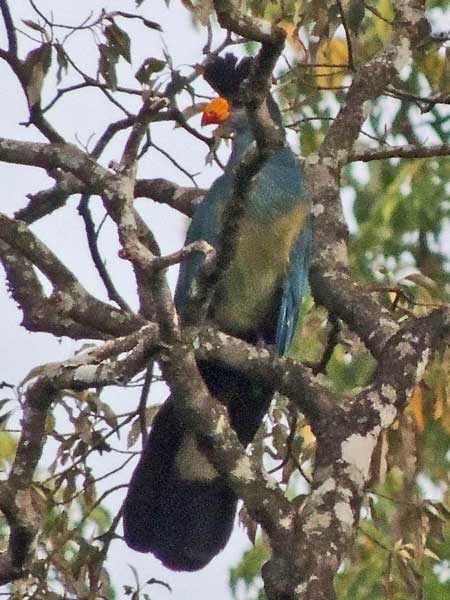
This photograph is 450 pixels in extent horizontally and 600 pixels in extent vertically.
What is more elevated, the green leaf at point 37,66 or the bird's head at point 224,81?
the bird's head at point 224,81

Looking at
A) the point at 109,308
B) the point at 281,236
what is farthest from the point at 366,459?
the point at 281,236

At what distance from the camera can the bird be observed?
3.32 m

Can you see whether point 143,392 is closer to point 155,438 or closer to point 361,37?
point 155,438

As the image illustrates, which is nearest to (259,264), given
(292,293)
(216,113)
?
(292,293)

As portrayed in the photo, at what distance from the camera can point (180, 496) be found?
3.44 m

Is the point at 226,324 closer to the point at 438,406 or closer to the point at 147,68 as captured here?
the point at 438,406

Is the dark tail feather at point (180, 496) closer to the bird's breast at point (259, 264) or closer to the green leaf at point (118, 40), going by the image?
the bird's breast at point (259, 264)

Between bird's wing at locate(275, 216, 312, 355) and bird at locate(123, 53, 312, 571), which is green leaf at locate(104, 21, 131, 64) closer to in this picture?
bird at locate(123, 53, 312, 571)

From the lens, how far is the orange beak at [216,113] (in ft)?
12.4

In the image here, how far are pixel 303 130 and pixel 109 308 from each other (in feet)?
5.00

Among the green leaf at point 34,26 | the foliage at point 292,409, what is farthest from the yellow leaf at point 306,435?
the green leaf at point 34,26

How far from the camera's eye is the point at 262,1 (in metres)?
3.56

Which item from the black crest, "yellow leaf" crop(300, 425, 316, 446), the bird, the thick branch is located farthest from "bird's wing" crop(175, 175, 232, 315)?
"yellow leaf" crop(300, 425, 316, 446)

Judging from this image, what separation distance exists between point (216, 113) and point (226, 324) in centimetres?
63
